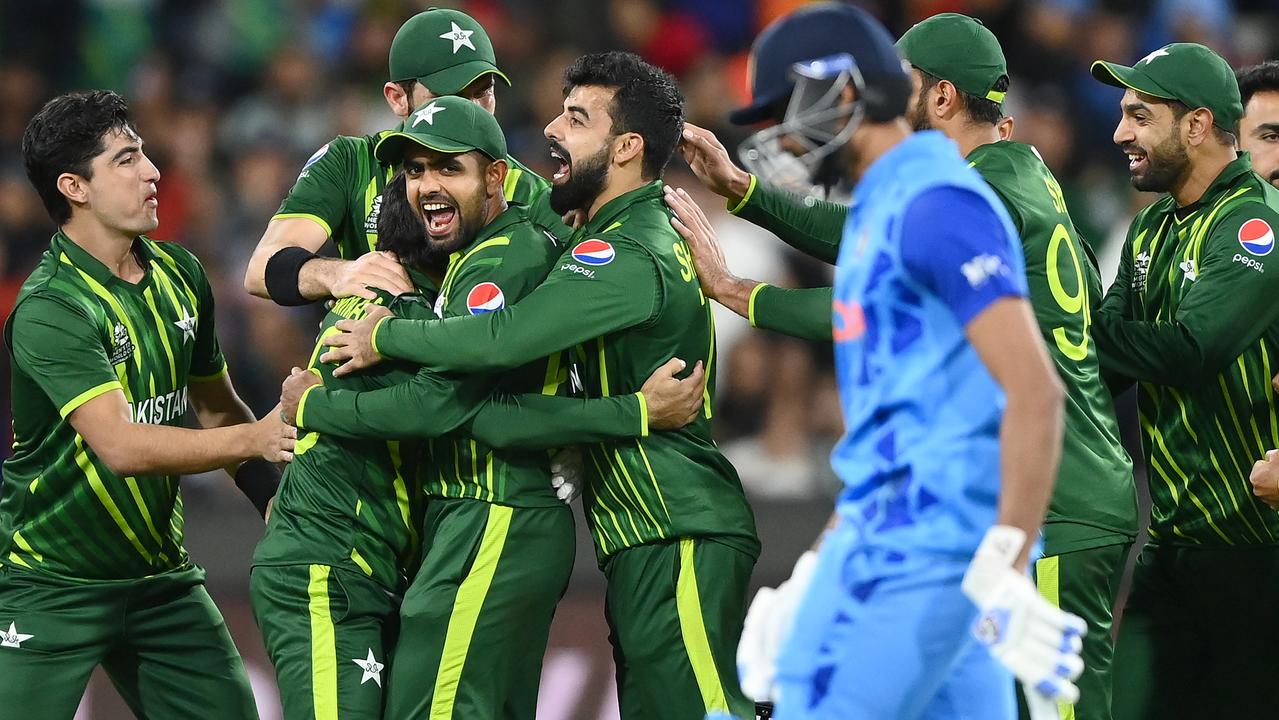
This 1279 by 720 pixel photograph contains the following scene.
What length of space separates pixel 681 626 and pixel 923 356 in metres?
1.77

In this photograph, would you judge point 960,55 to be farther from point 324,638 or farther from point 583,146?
point 324,638

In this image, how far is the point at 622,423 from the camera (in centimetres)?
503

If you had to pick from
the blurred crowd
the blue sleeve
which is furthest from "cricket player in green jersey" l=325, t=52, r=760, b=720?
the blurred crowd

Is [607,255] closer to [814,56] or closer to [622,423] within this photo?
[622,423]

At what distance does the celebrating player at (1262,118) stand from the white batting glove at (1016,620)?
3.44 metres

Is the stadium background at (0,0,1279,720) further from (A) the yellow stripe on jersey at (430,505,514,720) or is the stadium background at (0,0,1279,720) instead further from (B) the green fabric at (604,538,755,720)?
(A) the yellow stripe on jersey at (430,505,514,720)

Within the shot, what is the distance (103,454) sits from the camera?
5.23 meters

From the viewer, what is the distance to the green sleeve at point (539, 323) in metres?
4.83

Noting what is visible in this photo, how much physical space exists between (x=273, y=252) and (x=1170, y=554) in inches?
130

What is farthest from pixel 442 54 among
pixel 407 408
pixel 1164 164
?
pixel 1164 164

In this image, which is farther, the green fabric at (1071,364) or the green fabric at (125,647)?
the green fabric at (125,647)

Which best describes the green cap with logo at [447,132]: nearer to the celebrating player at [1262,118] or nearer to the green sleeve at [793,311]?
the green sleeve at [793,311]

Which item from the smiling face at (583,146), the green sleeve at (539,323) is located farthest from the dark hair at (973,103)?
the green sleeve at (539,323)

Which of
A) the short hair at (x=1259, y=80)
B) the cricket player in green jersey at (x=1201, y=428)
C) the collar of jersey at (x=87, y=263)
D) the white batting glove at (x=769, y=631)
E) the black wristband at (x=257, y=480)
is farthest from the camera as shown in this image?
the short hair at (x=1259, y=80)
